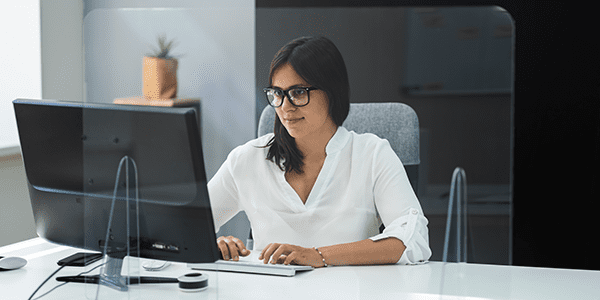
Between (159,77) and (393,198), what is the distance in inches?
26.0

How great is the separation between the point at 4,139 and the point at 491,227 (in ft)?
6.94

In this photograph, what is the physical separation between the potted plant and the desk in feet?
1.40

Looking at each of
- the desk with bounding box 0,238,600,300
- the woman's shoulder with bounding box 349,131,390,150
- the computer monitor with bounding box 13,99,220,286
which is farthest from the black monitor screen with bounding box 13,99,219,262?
the woman's shoulder with bounding box 349,131,390,150

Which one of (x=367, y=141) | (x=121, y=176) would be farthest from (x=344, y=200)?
(x=121, y=176)

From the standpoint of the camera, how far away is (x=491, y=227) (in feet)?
4.84

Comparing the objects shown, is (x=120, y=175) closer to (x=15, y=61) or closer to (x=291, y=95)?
(x=291, y=95)

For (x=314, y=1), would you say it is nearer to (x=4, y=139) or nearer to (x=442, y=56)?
(x=442, y=56)

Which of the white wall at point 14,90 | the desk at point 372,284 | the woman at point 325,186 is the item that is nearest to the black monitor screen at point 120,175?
the desk at point 372,284

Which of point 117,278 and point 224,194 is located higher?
point 224,194

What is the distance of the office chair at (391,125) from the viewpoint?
56.6 inches

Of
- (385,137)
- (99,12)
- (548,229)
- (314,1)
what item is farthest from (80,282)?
(548,229)

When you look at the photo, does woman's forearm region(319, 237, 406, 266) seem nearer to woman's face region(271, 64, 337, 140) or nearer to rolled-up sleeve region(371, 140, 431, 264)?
rolled-up sleeve region(371, 140, 431, 264)

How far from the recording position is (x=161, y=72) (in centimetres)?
142

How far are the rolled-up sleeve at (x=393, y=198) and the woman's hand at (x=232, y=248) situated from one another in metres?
0.34
